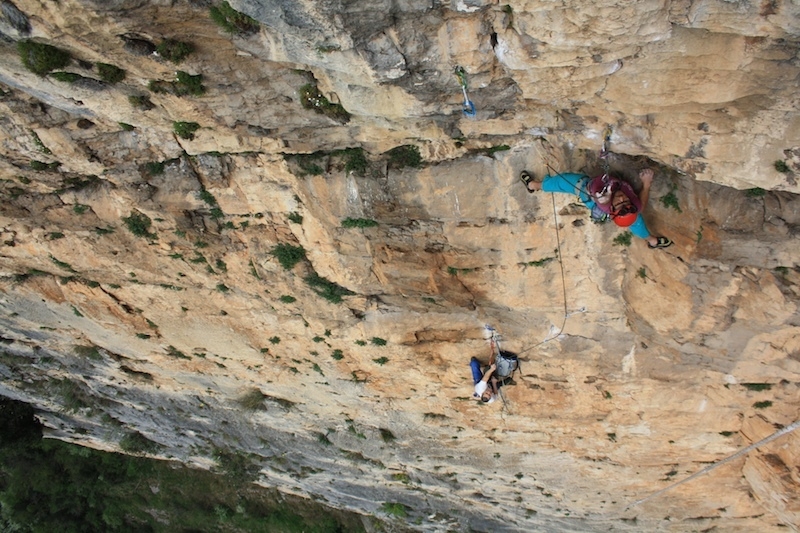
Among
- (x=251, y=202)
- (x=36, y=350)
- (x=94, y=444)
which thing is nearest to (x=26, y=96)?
(x=251, y=202)

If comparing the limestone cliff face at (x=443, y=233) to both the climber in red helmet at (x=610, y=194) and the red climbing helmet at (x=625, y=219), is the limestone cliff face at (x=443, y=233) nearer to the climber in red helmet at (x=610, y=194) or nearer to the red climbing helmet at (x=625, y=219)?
the climber in red helmet at (x=610, y=194)

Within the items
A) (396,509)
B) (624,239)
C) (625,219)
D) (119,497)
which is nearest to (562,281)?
(624,239)

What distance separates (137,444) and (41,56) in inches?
539

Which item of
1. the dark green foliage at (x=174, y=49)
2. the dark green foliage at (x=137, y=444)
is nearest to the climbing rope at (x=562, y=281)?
the dark green foliage at (x=174, y=49)

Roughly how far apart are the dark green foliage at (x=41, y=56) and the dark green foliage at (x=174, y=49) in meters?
0.94

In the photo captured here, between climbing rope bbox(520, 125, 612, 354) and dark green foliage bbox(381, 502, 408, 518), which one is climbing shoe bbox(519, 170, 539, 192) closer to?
Result: climbing rope bbox(520, 125, 612, 354)

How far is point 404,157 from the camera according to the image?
6.17 m

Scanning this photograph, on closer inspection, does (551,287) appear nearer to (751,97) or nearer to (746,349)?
(746,349)

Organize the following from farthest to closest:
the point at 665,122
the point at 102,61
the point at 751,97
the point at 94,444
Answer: the point at 94,444 → the point at 102,61 → the point at 665,122 → the point at 751,97

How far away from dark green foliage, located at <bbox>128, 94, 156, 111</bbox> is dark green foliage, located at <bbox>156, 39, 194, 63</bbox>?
90 cm

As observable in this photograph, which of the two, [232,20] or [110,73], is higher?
[232,20]

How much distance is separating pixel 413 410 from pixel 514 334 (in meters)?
3.03

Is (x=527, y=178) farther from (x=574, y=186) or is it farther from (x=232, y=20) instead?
(x=232, y=20)

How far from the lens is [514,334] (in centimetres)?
799
